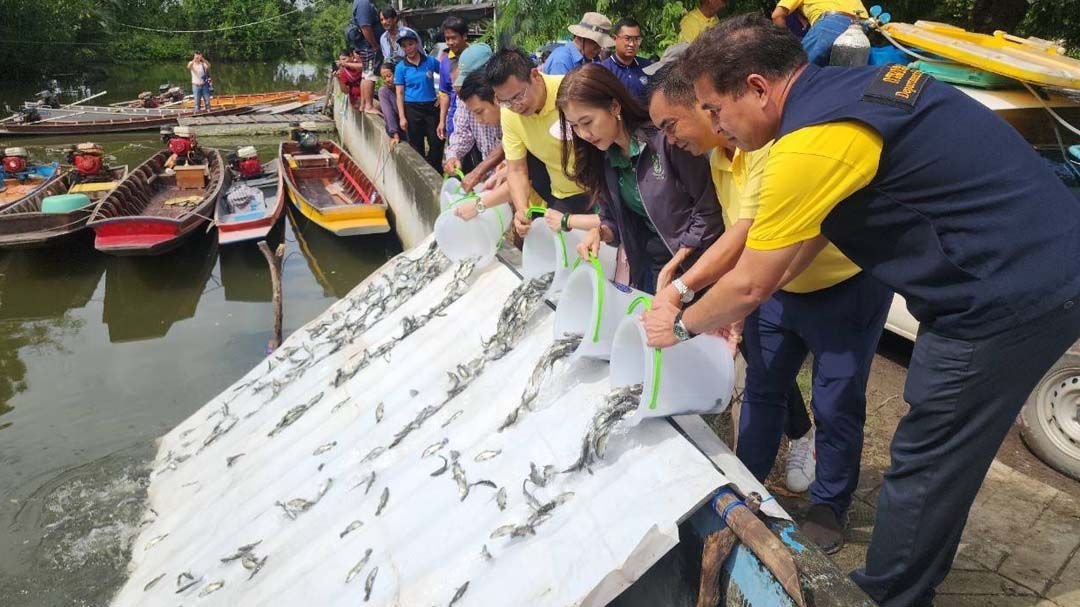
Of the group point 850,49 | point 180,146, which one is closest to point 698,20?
point 850,49

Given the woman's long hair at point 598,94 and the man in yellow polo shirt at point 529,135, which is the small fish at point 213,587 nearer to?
the man in yellow polo shirt at point 529,135

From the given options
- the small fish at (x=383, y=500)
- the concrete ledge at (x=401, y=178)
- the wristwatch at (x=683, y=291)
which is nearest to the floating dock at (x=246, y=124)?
the concrete ledge at (x=401, y=178)

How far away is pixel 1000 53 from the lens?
4871mm

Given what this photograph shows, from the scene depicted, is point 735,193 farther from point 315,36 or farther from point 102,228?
point 315,36

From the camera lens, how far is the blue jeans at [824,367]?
286 centimetres

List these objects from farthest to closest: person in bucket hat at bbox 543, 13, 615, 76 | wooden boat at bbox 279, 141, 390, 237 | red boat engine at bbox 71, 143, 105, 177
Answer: red boat engine at bbox 71, 143, 105, 177
wooden boat at bbox 279, 141, 390, 237
person in bucket hat at bbox 543, 13, 615, 76

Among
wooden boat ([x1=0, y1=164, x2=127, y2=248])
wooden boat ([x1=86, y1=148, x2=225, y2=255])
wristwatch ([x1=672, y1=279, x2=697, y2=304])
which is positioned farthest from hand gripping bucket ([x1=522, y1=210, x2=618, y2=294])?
wooden boat ([x1=0, y1=164, x2=127, y2=248])

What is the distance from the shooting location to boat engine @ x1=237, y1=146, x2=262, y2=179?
14409 mm

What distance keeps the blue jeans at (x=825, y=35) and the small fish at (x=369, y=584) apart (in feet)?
14.1

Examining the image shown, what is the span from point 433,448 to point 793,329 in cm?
173

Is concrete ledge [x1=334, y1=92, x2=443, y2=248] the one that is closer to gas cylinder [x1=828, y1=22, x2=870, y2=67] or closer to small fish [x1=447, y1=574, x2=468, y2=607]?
gas cylinder [x1=828, y1=22, x2=870, y2=67]

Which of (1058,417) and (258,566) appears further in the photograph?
(1058,417)

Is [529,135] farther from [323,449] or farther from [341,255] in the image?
[341,255]

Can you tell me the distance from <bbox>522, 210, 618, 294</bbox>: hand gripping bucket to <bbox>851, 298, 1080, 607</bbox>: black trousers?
5.73ft
